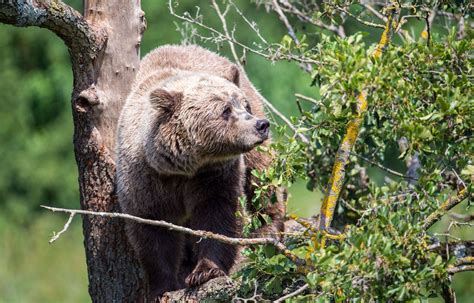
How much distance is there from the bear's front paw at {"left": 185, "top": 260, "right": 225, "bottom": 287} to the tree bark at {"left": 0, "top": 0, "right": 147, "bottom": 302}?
0.70 m

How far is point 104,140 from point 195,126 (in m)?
0.73

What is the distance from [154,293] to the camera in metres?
5.74

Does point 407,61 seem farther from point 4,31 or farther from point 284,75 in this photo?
point 4,31

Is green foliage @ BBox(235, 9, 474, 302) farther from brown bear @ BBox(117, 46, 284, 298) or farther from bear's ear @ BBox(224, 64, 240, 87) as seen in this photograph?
bear's ear @ BBox(224, 64, 240, 87)

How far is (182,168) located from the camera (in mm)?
5703

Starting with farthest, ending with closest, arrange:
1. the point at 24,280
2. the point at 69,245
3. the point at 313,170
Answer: the point at 69,245 < the point at 24,280 < the point at 313,170

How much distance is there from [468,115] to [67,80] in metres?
13.1

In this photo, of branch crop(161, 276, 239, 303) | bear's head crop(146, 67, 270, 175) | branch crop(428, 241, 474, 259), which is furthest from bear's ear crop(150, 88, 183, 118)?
branch crop(428, 241, 474, 259)

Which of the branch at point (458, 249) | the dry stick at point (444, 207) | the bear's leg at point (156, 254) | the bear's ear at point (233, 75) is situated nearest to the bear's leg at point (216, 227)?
the bear's leg at point (156, 254)

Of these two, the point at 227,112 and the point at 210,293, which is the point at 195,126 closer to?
the point at 227,112

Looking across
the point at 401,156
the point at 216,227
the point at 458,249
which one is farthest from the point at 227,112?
the point at 458,249

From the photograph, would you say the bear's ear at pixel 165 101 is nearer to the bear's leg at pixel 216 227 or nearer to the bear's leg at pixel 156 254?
the bear's leg at pixel 216 227

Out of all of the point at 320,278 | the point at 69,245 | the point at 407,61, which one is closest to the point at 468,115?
the point at 407,61

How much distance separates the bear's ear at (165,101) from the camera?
5664 mm
